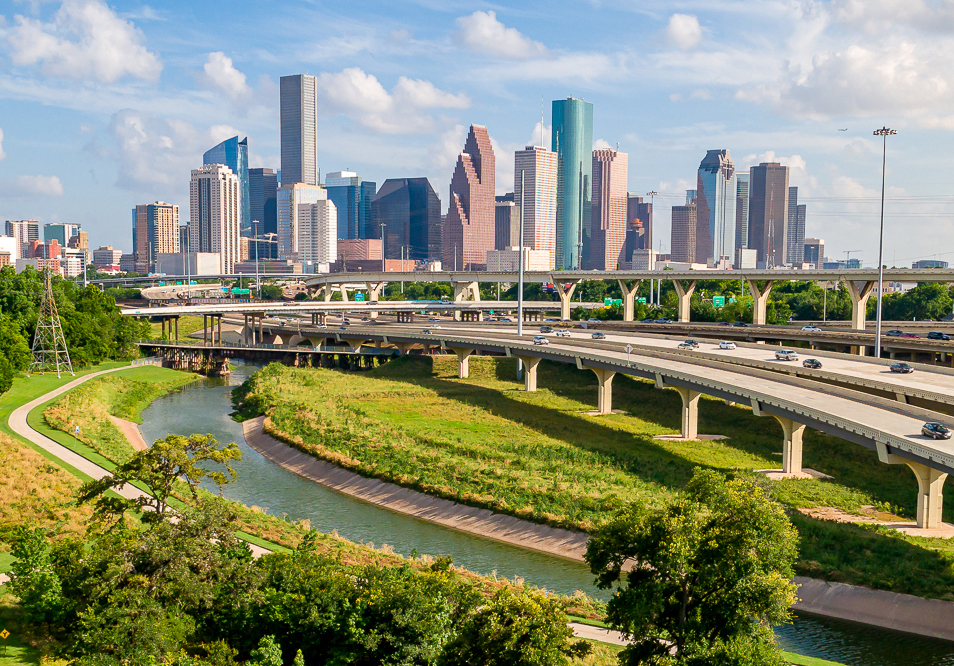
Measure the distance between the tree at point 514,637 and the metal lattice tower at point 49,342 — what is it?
8403 centimetres

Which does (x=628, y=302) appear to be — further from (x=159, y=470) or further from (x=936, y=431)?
(x=159, y=470)

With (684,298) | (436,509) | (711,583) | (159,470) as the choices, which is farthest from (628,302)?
(711,583)

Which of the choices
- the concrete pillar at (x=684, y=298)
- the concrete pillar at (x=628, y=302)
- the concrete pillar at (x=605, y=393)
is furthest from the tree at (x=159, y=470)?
the concrete pillar at (x=628, y=302)

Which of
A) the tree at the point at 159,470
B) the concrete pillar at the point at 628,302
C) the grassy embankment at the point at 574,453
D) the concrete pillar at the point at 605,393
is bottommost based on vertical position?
the grassy embankment at the point at 574,453

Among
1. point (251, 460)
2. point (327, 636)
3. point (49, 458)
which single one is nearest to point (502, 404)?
point (251, 460)

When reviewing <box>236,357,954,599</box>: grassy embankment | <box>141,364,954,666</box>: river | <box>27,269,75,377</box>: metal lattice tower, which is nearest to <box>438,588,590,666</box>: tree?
<box>236,357,954,599</box>: grassy embankment

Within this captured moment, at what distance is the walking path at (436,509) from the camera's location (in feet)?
160

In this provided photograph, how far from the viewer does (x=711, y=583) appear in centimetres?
2567

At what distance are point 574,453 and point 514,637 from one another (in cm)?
4127

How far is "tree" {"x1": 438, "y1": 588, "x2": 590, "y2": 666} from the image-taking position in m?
23.9

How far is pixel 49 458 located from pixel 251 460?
56.5ft

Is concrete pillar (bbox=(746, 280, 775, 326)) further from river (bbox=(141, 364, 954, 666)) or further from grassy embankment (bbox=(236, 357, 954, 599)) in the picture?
river (bbox=(141, 364, 954, 666))

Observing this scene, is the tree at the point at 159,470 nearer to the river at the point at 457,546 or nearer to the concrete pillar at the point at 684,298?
the river at the point at 457,546

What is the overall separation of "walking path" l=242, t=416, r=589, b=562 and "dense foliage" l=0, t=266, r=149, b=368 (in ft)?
119
